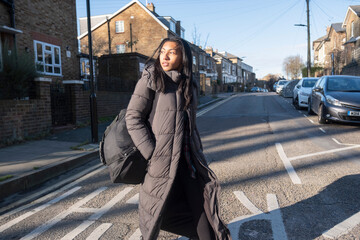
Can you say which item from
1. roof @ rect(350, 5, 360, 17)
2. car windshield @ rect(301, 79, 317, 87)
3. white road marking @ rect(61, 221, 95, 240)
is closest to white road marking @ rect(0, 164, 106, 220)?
white road marking @ rect(61, 221, 95, 240)

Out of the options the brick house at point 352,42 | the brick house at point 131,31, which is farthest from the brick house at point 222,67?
the brick house at point 131,31

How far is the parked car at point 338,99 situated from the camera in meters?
→ 8.59

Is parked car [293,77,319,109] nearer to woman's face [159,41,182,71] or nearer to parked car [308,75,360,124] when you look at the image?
parked car [308,75,360,124]

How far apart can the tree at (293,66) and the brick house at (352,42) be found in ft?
114

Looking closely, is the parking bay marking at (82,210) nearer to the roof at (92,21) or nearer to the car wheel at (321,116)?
the car wheel at (321,116)

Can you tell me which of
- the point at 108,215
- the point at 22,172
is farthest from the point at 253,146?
the point at 22,172

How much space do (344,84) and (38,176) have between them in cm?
970

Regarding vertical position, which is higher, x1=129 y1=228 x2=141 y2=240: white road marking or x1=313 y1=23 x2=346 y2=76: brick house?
x1=313 y1=23 x2=346 y2=76: brick house

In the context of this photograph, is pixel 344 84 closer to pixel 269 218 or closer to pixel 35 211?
pixel 269 218

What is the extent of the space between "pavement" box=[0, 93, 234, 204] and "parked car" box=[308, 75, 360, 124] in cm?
705

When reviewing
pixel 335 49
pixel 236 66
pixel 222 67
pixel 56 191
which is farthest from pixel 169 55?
pixel 236 66

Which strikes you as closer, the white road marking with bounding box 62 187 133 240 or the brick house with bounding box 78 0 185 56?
the white road marking with bounding box 62 187 133 240

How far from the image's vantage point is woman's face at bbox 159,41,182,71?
230 cm

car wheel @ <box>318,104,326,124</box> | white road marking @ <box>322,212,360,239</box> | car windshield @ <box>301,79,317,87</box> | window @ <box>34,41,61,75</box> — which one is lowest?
white road marking @ <box>322,212,360,239</box>
